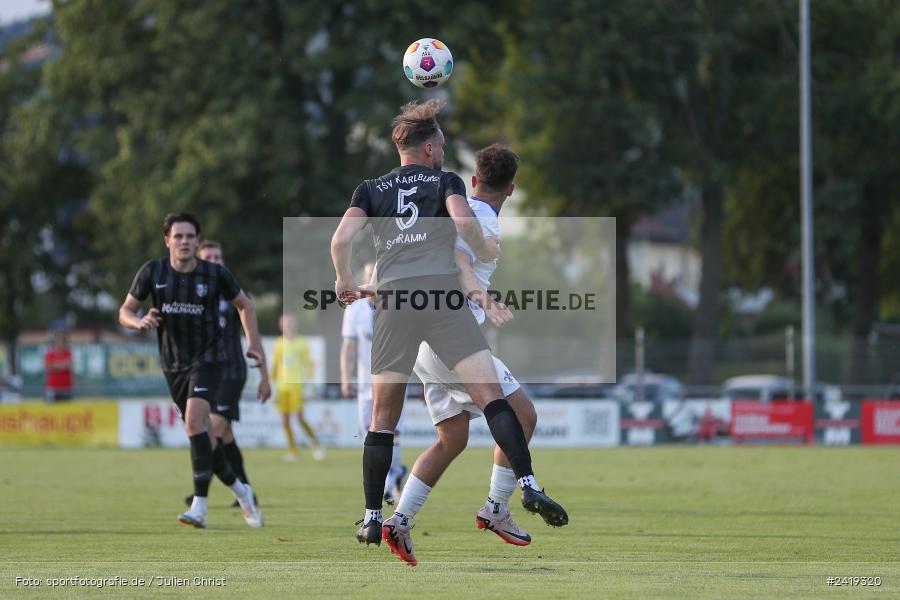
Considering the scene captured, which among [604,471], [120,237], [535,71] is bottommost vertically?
[604,471]

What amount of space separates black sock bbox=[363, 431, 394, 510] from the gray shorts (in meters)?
0.43

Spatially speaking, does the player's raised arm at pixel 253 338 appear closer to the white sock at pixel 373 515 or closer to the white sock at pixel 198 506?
the white sock at pixel 198 506

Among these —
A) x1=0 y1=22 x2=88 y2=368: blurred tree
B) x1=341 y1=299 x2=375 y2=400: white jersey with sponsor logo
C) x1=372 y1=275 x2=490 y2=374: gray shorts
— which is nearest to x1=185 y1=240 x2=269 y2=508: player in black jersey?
x1=341 y1=299 x2=375 y2=400: white jersey with sponsor logo

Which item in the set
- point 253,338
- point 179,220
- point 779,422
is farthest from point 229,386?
point 779,422

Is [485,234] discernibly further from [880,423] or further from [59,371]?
[59,371]

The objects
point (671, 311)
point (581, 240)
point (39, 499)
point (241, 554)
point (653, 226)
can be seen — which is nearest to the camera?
point (241, 554)

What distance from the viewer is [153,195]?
1459 inches

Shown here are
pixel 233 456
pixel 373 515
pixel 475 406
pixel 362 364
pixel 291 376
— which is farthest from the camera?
pixel 291 376

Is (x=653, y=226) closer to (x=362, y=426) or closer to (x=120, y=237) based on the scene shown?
(x=120, y=237)

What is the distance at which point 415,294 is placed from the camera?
7.99m

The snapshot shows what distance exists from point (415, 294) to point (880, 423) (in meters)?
20.4

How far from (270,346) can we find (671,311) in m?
39.4

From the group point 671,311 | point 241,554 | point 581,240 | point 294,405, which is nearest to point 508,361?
point 294,405

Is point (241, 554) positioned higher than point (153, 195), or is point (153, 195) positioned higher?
point (153, 195)
